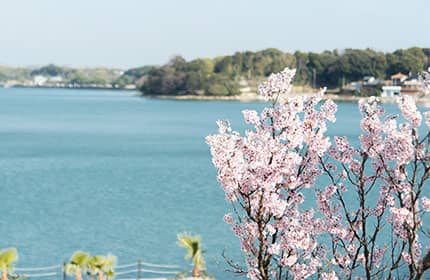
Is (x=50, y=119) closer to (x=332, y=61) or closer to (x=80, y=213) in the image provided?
(x=80, y=213)

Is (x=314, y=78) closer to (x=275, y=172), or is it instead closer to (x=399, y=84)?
(x=399, y=84)

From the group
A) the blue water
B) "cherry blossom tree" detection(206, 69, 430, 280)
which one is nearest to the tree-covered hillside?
the blue water

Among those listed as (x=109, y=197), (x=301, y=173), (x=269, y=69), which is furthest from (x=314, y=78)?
(x=301, y=173)

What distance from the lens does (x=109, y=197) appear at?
2541 centimetres

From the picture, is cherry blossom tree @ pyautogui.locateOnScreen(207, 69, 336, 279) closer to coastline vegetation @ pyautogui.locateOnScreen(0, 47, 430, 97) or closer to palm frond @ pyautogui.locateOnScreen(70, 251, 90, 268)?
palm frond @ pyautogui.locateOnScreen(70, 251, 90, 268)

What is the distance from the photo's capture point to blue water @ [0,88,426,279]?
18.2 metres

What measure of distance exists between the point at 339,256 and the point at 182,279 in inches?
252

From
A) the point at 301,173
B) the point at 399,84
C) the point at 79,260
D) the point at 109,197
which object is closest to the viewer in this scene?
the point at 301,173

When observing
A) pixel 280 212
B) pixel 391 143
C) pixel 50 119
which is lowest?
pixel 50 119

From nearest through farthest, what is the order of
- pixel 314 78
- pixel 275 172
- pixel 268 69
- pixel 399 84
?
pixel 275 172 → pixel 399 84 → pixel 314 78 → pixel 268 69

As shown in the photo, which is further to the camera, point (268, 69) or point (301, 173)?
point (268, 69)

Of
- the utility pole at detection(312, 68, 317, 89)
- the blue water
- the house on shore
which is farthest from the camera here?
the utility pole at detection(312, 68, 317, 89)

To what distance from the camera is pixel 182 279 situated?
11.0m

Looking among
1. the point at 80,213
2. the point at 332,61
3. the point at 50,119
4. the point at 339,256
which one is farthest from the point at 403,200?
the point at 332,61
